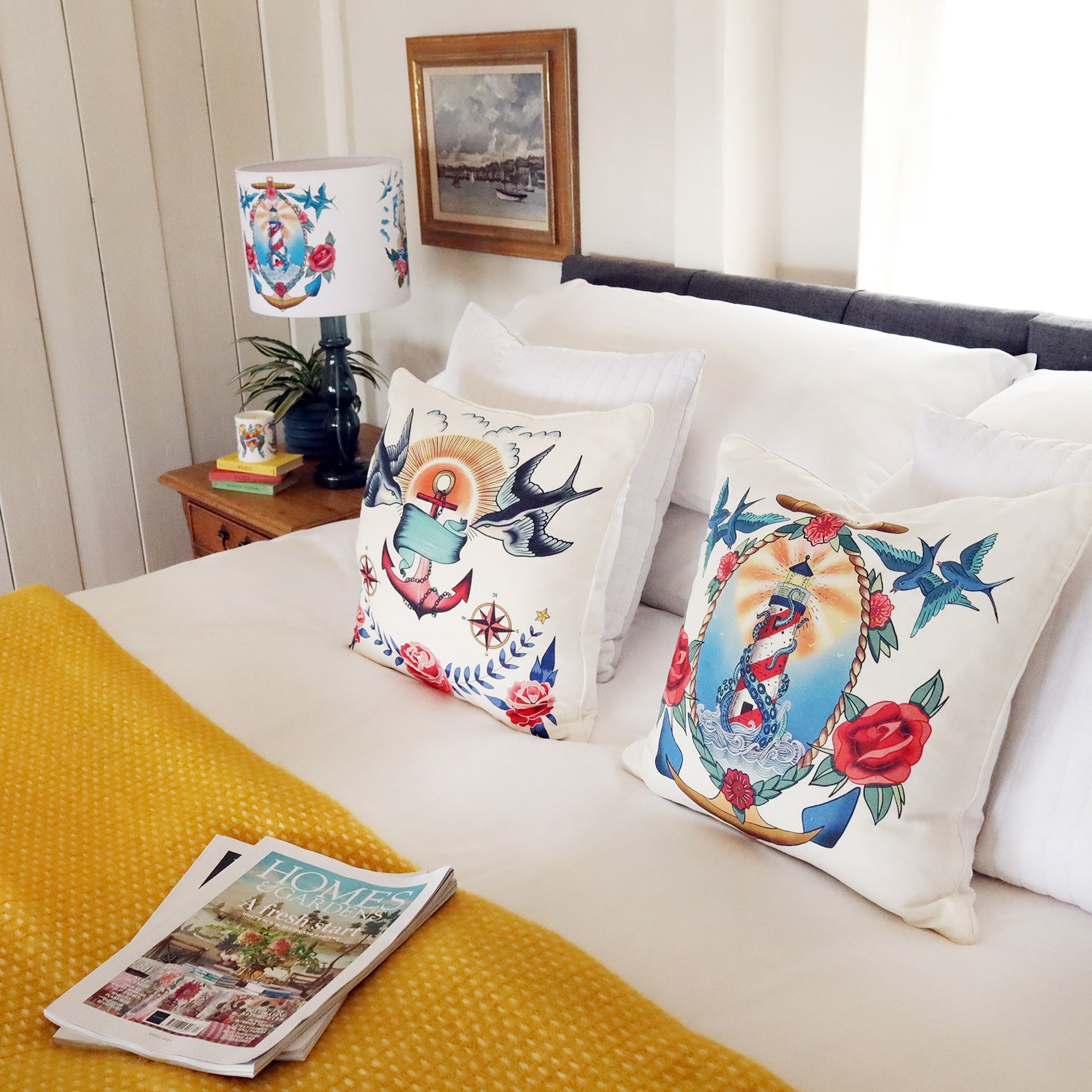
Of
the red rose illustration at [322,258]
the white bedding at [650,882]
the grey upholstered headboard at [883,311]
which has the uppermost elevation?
the red rose illustration at [322,258]

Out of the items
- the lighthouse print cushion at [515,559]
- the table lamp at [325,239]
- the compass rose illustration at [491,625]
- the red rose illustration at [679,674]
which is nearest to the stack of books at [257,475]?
the table lamp at [325,239]

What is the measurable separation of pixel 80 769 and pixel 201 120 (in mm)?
1975

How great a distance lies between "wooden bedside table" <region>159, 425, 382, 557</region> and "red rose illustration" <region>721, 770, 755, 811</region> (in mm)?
1229

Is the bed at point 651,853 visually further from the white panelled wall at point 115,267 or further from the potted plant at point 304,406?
the white panelled wall at point 115,267

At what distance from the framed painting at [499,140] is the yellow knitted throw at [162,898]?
130cm

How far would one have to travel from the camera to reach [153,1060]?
864mm

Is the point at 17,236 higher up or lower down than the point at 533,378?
higher up

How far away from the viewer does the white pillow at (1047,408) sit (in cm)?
122

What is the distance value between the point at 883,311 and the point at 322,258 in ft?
3.50

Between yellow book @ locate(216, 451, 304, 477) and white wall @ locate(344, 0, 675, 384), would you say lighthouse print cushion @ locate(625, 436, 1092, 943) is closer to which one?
white wall @ locate(344, 0, 675, 384)

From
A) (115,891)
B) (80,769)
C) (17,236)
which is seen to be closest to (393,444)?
(80,769)

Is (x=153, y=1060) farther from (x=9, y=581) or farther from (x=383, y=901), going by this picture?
(x=9, y=581)

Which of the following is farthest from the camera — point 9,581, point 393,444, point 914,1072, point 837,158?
point 9,581

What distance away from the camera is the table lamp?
6.85ft
